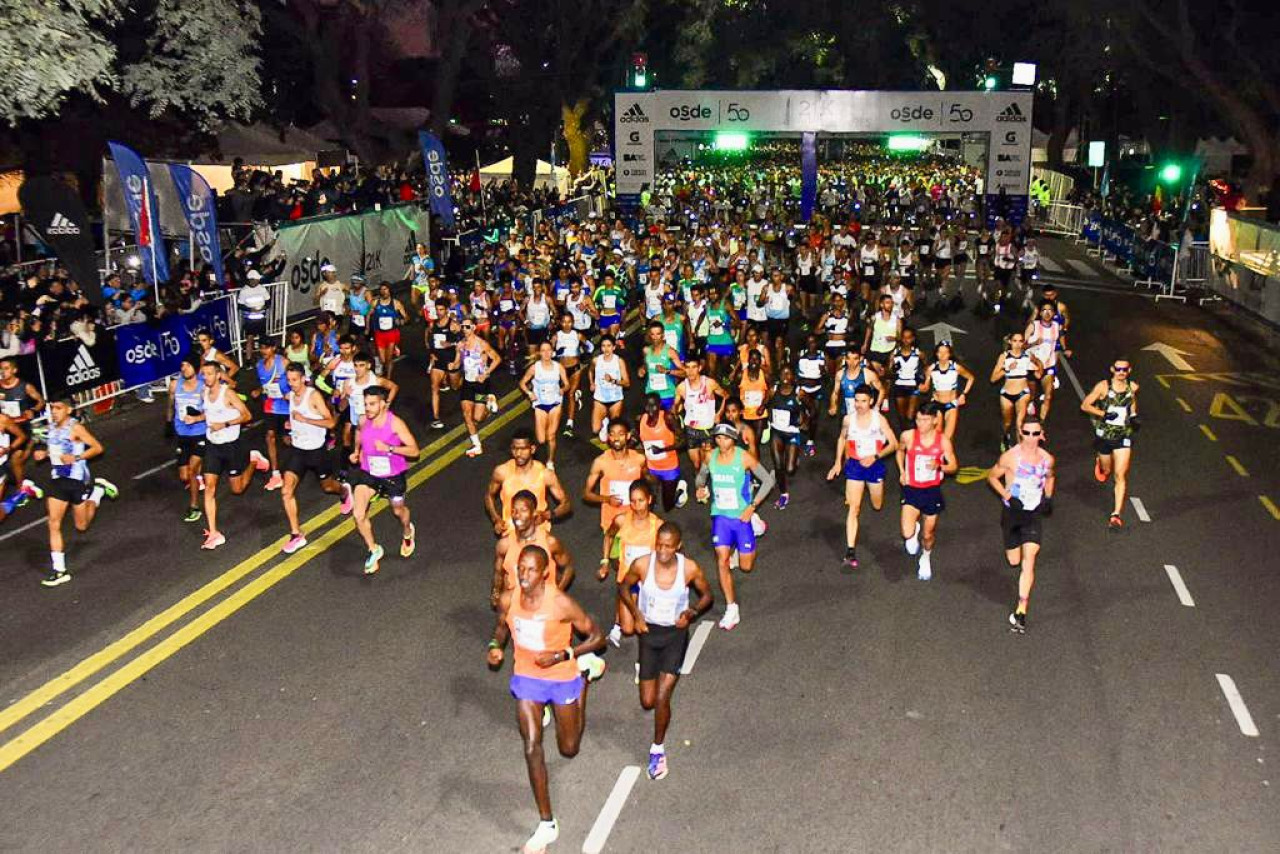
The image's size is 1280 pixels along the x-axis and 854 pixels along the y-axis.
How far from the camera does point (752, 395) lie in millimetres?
→ 12773

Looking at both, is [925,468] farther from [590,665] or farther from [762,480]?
[590,665]

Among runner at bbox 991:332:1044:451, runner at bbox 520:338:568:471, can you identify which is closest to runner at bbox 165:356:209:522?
runner at bbox 520:338:568:471

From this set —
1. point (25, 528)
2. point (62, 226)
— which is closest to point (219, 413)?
point (25, 528)

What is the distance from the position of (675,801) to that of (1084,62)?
48354 mm

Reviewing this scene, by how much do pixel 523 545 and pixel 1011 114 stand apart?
3314 centimetres

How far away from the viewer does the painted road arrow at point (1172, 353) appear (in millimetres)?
21500

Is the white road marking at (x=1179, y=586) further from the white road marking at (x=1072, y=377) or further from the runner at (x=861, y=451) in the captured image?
the white road marking at (x=1072, y=377)

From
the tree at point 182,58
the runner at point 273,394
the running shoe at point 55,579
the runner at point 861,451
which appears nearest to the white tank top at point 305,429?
the runner at point 273,394

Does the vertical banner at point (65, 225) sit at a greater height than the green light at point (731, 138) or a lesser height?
lesser

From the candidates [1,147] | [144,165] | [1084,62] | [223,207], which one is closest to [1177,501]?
[144,165]

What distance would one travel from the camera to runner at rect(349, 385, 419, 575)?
35.4 feet

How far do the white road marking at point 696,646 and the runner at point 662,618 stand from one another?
1340 millimetres

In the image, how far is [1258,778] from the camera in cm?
748

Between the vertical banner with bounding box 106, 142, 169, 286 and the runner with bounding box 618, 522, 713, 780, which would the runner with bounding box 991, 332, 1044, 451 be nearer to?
the runner with bounding box 618, 522, 713, 780
